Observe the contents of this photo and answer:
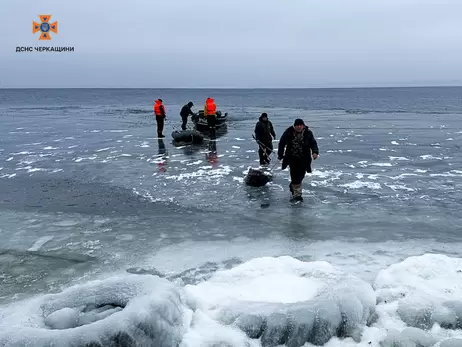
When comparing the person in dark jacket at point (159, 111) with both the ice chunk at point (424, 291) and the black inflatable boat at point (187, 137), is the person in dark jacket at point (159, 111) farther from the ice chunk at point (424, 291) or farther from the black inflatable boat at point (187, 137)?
the ice chunk at point (424, 291)

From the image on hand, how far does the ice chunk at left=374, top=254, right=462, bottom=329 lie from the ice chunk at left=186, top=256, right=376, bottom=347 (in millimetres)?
276

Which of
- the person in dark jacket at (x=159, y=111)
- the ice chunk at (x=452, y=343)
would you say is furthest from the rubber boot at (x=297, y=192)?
the person in dark jacket at (x=159, y=111)

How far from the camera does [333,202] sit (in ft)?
28.7

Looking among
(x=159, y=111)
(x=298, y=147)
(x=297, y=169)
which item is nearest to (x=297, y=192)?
(x=297, y=169)

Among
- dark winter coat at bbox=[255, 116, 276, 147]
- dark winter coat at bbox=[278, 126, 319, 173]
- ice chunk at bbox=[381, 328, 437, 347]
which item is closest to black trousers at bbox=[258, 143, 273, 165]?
dark winter coat at bbox=[255, 116, 276, 147]

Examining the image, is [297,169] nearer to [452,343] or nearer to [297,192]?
[297,192]

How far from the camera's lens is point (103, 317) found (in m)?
4.07

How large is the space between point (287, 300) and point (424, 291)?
154 cm

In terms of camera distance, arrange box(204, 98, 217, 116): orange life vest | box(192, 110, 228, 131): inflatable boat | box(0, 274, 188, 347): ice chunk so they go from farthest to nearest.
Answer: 1. box(192, 110, 228, 131): inflatable boat
2. box(204, 98, 217, 116): orange life vest
3. box(0, 274, 188, 347): ice chunk

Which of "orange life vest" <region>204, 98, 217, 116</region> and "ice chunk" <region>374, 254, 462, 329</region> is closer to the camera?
"ice chunk" <region>374, 254, 462, 329</region>

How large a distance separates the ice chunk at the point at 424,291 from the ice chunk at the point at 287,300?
0.91 ft

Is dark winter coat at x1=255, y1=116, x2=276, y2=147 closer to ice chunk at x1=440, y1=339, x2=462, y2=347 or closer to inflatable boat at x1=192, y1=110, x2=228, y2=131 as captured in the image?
ice chunk at x1=440, y1=339, x2=462, y2=347

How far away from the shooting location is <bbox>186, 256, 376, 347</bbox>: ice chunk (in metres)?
3.95

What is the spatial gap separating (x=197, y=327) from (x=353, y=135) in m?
19.3
